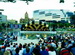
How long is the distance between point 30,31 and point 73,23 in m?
49.3

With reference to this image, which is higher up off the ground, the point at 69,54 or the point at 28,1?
the point at 28,1

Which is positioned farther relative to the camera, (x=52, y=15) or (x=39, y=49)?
(x=52, y=15)

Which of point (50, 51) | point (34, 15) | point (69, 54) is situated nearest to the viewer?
point (69, 54)

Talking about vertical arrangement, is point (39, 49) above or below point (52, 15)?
above

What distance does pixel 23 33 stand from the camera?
51.6 m

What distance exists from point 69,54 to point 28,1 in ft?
8.08

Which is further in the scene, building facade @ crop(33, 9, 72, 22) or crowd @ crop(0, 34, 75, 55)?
building facade @ crop(33, 9, 72, 22)

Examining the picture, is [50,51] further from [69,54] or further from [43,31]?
[43,31]

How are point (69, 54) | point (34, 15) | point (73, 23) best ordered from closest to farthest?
point (69, 54) → point (73, 23) → point (34, 15)

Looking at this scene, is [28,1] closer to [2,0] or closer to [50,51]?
[2,0]

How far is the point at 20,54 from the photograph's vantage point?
994 cm

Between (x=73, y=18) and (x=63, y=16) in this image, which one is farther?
(x=63, y=16)

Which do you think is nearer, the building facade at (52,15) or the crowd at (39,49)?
the crowd at (39,49)

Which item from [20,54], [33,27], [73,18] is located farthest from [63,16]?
[20,54]
